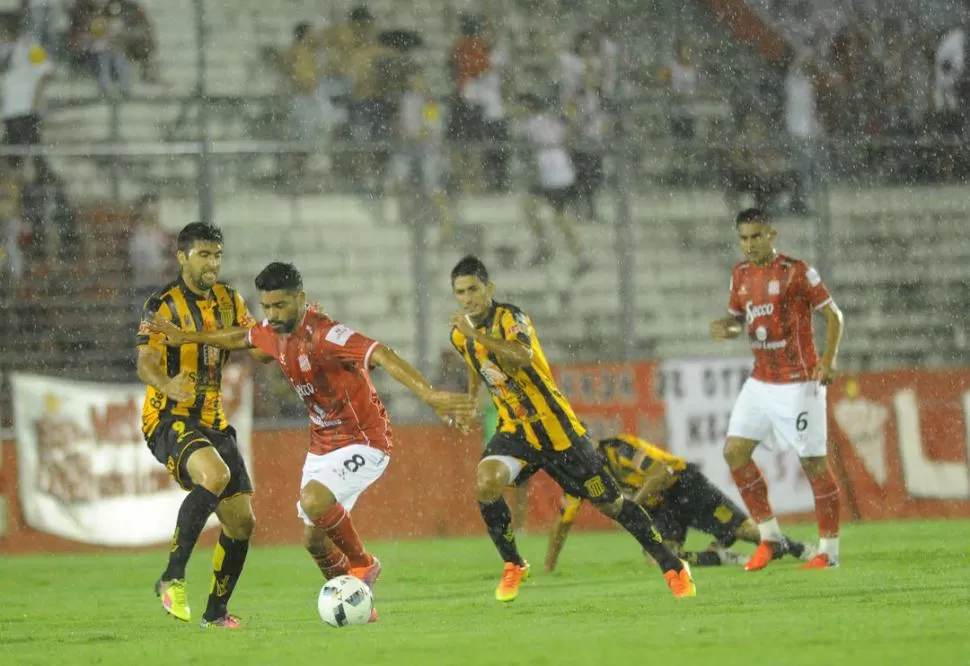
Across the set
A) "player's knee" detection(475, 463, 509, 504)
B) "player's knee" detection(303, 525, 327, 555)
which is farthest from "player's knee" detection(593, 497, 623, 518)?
"player's knee" detection(303, 525, 327, 555)

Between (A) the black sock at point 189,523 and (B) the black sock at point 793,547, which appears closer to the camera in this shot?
(A) the black sock at point 189,523

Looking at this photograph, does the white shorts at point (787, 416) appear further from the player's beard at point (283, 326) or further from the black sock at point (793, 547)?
the player's beard at point (283, 326)

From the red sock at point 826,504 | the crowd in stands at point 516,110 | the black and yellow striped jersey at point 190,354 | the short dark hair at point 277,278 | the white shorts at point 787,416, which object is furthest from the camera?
the crowd in stands at point 516,110

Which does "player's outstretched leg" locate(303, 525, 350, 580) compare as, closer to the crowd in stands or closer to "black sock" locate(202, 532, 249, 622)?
"black sock" locate(202, 532, 249, 622)

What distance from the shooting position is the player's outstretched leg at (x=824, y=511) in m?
10.0

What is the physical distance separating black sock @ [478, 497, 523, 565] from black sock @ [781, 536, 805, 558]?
7.16ft

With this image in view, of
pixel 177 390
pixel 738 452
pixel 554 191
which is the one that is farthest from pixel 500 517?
pixel 554 191

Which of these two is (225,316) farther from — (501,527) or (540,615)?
(540,615)

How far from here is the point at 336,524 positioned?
8148mm

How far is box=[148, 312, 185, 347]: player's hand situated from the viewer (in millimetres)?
8023

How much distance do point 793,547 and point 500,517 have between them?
2383mm

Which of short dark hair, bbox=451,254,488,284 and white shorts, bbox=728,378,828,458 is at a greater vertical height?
short dark hair, bbox=451,254,488,284

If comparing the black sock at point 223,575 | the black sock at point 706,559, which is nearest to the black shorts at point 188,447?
the black sock at point 223,575

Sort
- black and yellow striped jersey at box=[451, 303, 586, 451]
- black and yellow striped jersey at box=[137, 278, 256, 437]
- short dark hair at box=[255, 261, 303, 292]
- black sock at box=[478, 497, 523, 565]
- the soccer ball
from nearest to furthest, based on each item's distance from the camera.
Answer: the soccer ball < short dark hair at box=[255, 261, 303, 292] < black and yellow striped jersey at box=[137, 278, 256, 437] < black and yellow striped jersey at box=[451, 303, 586, 451] < black sock at box=[478, 497, 523, 565]
